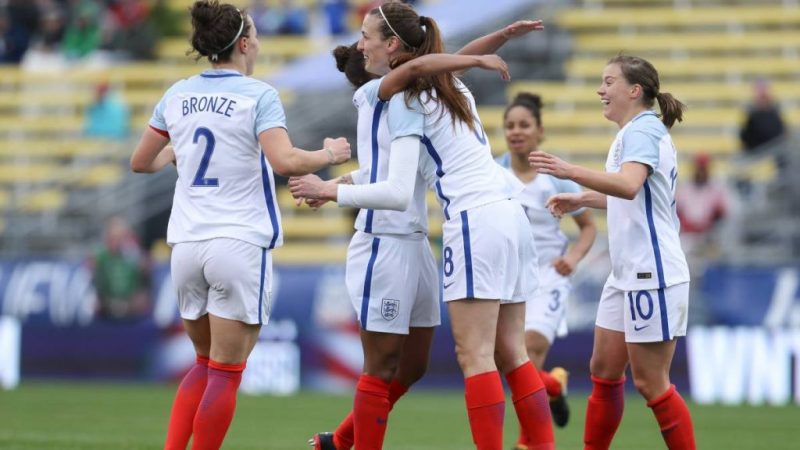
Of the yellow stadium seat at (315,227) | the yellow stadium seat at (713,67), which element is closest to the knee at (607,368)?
the yellow stadium seat at (315,227)

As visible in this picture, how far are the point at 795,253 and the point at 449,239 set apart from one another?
400 inches

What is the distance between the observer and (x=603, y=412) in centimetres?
743

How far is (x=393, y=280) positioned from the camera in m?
7.02

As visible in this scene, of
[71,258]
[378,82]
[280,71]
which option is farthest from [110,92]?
[378,82]

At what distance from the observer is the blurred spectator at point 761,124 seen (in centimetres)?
1756

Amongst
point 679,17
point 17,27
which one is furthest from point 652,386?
point 17,27

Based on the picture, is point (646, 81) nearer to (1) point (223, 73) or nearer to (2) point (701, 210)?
(1) point (223, 73)

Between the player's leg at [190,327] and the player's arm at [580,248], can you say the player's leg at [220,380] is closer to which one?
the player's leg at [190,327]

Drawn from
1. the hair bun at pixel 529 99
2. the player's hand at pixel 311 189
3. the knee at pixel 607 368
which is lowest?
the knee at pixel 607 368

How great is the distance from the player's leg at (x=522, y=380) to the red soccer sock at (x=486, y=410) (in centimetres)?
31

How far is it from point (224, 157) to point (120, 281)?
1065cm

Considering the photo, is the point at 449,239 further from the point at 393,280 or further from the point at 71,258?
the point at 71,258

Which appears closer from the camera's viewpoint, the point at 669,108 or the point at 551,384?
the point at 669,108

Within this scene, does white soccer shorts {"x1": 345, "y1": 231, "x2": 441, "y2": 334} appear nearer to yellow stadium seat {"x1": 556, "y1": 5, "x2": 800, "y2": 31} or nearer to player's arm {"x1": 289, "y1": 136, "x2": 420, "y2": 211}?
player's arm {"x1": 289, "y1": 136, "x2": 420, "y2": 211}
